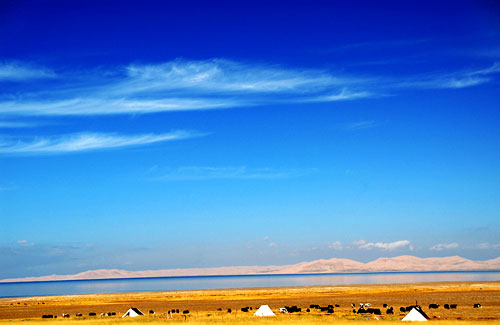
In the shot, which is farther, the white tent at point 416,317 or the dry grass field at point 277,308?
the dry grass field at point 277,308

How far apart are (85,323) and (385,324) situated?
106 ft

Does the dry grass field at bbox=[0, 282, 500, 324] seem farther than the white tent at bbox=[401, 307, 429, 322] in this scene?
Yes

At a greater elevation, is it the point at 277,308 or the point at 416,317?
the point at 416,317

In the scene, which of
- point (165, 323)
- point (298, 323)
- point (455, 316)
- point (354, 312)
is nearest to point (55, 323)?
point (165, 323)

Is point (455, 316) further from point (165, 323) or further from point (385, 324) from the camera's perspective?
point (165, 323)

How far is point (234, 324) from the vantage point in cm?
4962

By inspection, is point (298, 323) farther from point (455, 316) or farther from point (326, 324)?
point (455, 316)

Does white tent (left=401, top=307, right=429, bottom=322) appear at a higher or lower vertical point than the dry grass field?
higher

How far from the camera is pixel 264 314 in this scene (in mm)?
59844

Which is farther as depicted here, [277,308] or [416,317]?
[277,308]

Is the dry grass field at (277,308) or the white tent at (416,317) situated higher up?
the white tent at (416,317)

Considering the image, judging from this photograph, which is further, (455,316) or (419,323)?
(455,316)

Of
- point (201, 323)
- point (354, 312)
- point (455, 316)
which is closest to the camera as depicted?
point (201, 323)

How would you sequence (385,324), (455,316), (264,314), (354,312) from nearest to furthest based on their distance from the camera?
(385,324) → (455,316) → (264,314) → (354,312)
